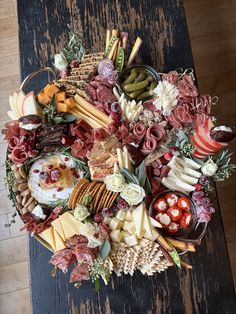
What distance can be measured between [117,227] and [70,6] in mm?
840

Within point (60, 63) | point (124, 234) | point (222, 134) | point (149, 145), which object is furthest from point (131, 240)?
point (60, 63)

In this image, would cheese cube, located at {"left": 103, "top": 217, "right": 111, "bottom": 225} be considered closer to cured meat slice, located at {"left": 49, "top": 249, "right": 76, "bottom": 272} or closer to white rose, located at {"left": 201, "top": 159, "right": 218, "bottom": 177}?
cured meat slice, located at {"left": 49, "top": 249, "right": 76, "bottom": 272}

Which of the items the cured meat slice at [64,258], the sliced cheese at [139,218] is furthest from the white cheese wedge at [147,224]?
the cured meat slice at [64,258]

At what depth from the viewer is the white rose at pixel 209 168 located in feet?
3.83

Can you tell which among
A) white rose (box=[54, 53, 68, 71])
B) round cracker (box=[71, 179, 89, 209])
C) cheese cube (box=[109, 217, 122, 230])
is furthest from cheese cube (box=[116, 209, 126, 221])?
white rose (box=[54, 53, 68, 71])

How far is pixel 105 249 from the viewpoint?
1144 mm

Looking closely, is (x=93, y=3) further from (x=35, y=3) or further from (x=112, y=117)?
(x=112, y=117)

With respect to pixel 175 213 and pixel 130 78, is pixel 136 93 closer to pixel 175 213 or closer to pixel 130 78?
pixel 130 78

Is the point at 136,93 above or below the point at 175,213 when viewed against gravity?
above

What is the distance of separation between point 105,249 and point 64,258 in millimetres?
115

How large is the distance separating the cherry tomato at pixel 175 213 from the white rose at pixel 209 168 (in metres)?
0.13

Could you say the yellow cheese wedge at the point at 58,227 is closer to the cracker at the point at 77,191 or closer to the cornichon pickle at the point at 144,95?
the cracker at the point at 77,191

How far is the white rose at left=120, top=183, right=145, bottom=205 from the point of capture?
1.14 meters

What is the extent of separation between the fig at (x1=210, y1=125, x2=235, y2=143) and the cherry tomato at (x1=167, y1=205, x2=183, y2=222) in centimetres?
23
